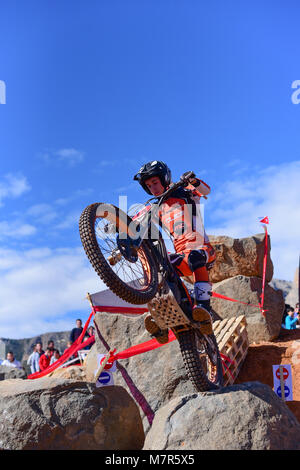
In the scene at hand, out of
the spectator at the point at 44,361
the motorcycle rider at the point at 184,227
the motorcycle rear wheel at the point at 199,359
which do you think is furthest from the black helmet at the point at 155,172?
the spectator at the point at 44,361

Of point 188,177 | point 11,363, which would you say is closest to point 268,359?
point 188,177

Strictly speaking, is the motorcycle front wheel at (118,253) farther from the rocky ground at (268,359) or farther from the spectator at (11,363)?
the spectator at (11,363)

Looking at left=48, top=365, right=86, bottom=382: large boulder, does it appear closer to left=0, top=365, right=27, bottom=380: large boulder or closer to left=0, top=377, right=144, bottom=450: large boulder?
left=0, top=365, right=27, bottom=380: large boulder

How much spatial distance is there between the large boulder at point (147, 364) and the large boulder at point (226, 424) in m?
2.56

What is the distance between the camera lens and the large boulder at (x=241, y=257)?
9.46 m

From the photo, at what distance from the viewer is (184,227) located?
482 cm

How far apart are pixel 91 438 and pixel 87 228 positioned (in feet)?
5.99

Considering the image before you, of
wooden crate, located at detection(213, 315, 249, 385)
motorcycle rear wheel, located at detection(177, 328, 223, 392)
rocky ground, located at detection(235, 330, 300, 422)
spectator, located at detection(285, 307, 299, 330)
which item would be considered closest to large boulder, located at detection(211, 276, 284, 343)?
rocky ground, located at detection(235, 330, 300, 422)

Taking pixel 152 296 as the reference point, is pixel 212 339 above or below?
below

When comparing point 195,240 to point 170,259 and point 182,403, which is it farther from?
point 182,403

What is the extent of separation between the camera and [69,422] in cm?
384

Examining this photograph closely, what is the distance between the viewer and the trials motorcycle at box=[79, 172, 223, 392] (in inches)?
147

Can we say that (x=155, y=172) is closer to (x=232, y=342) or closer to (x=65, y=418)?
(x=65, y=418)
